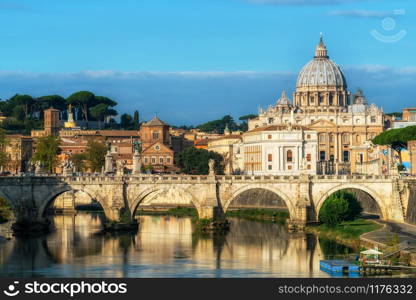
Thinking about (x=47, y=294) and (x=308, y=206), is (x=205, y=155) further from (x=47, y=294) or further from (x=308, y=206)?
(x=47, y=294)

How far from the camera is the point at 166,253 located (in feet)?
258

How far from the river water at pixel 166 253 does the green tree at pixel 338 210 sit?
276 centimetres

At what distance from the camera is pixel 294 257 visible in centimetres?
7619

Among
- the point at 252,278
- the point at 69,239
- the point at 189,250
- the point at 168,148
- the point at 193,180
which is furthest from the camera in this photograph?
the point at 168,148

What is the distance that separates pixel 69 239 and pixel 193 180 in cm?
1171

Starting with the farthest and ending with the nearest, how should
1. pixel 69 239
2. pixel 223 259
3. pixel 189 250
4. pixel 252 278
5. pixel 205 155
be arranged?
pixel 205 155 → pixel 69 239 → pixel 189 250 → pixel 223 259 → pixel 252 278

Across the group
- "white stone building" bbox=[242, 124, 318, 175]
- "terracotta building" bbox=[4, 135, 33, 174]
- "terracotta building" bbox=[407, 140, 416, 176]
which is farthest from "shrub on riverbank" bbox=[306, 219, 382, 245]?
"terracotta building" bbox=[4, 135, 33, 174]

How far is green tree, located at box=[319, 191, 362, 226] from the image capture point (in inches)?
3511

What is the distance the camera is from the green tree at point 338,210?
89188 mm

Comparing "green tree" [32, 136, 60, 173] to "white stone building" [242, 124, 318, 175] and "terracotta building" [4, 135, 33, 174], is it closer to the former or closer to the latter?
"terracotta building" [4, 135, 33, 174]

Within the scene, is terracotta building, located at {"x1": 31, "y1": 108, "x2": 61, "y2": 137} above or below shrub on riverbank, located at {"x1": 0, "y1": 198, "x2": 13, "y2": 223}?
above

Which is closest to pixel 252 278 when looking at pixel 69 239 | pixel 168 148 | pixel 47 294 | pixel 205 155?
pixel 47 294

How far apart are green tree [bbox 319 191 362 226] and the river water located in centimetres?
276

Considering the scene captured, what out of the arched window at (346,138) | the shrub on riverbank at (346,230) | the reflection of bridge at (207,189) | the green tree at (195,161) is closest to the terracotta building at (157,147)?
the green tree at (195,161)
